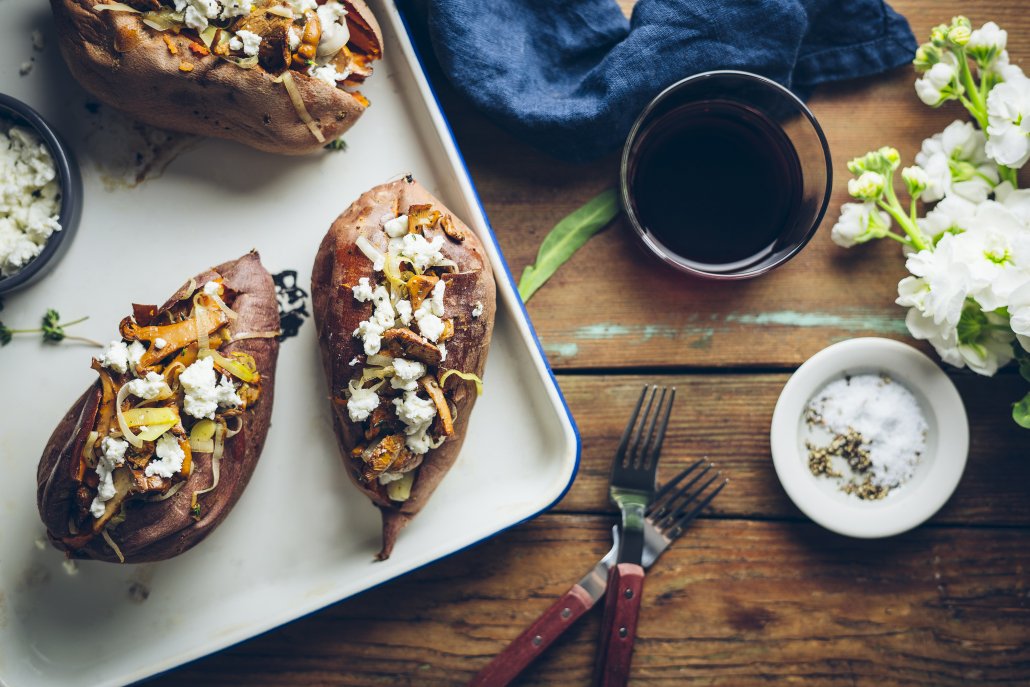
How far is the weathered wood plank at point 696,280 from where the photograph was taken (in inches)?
61.6

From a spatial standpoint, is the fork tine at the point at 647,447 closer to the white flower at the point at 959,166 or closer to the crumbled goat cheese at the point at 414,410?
the crumbled goat cheese at the point at 414,410

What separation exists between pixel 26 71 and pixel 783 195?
5.03 feet

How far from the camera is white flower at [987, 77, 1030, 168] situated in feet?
4.54

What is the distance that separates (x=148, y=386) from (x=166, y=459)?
0.13 m

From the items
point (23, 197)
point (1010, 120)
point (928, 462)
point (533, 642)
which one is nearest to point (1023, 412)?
point (928, 462)

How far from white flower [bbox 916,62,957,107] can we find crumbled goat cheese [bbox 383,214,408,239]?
1089mm

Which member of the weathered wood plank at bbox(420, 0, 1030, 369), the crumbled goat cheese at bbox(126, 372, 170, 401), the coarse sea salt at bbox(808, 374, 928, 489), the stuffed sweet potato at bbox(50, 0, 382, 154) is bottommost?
the coarse sea salt at bbox(808, 374, 928, 489)

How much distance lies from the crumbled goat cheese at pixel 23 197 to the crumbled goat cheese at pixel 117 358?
0.32 metres

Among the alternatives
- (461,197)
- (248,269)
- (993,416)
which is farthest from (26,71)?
(993,416)

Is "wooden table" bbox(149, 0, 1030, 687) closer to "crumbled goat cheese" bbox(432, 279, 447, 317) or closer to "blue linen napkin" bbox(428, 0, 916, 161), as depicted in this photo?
"blue linen napkin" bbox(428, 0, 916, 161)

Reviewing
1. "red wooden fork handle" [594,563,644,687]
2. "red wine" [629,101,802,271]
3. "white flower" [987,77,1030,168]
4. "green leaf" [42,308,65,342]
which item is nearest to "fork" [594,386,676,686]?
"red wooden fork handle" [594,563,644,687]

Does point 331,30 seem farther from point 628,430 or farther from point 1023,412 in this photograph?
point 1023,412

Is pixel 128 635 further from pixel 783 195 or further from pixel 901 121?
pixel 901 121

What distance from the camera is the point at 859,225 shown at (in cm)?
149
